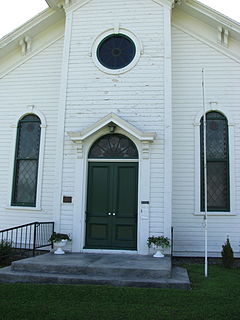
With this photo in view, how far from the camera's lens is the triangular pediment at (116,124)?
9016 mm

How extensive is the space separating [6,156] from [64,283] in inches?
212

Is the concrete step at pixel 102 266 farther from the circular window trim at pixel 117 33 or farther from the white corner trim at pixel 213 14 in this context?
the white corner trim at pixel 213 14

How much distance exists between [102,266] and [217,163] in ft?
14.8

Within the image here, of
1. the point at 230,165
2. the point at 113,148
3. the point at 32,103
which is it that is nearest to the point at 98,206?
the point at 113,148

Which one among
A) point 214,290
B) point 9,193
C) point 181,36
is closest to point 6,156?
point 9,193

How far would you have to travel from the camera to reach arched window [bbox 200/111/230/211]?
9.66m

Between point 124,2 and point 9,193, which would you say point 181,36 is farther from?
point 9,193

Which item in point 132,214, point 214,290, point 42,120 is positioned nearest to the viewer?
point 214,290

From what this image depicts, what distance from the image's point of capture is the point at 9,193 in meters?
10.7

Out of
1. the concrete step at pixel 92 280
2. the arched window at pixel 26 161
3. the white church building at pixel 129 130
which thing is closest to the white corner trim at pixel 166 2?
the white church building at pixel 129 130

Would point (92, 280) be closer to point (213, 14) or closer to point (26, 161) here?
point (26, 161)

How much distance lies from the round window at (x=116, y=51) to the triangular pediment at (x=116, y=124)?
67.4 inches

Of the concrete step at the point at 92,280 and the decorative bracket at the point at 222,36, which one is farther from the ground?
the decorative bracket at the point at 222,36

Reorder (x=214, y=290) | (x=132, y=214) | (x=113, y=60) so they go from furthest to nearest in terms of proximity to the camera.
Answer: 1. (x=113, y=60)
2. (x=132, y=214)
3. (x=214, y=290)
